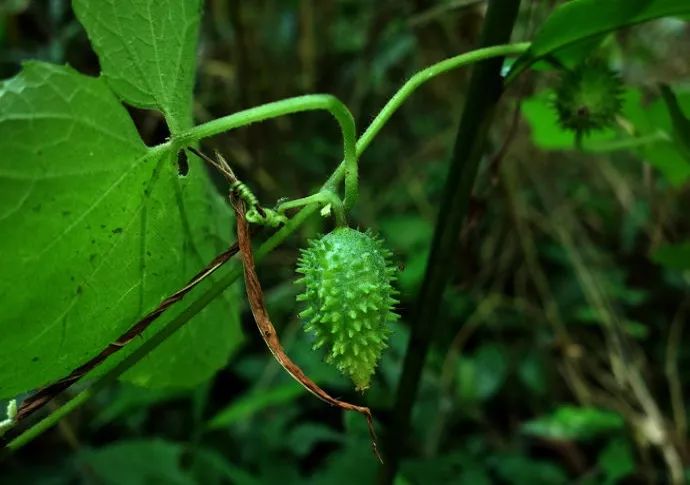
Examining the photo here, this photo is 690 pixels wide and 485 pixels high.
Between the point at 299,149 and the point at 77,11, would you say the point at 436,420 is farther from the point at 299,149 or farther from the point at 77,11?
the point at 77,11

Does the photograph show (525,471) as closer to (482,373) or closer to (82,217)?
(482,373)

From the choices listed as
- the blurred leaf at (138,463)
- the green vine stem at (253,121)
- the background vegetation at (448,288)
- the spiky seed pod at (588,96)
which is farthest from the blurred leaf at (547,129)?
the blurred leaf at (138,463)

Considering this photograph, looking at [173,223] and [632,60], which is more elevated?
[632,60]

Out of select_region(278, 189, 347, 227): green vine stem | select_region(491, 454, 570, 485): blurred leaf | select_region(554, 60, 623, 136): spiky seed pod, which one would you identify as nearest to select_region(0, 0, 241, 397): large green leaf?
select_region(278, 189, 347, 227): green vine stem

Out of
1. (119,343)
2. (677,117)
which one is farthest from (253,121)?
(677,117)

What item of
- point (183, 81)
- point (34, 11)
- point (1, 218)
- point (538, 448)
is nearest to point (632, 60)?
point (538, 448)

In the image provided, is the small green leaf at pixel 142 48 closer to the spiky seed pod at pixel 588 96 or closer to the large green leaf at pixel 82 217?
the large green leaf at pixel 82 217

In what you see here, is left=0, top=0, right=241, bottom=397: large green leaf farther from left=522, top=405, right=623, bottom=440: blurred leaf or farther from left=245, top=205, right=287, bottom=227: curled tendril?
left=522, top=405, right=623, bottom=440: blurred leaf
